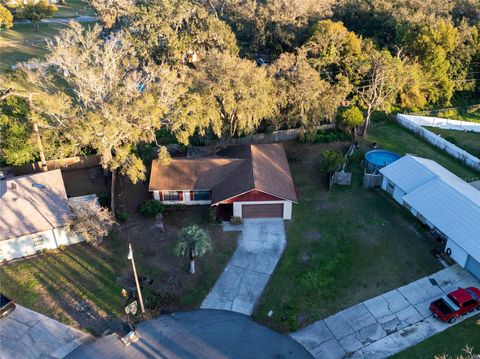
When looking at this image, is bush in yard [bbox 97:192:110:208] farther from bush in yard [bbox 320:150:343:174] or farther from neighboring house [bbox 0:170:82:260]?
bush in yard [bbox 320:150:343:174]

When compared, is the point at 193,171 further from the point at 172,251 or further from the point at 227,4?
the point at 227,4

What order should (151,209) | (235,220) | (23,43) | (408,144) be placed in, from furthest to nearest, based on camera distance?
(23,43), (408,144), (151,209), (235,220)

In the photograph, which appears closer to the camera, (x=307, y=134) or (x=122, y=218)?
(x=122, y=218)

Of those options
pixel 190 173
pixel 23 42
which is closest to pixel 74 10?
pixel 23 42

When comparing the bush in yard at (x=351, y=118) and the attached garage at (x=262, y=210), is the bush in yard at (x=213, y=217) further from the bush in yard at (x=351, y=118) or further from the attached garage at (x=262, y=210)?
the bush in yard at (x=351, y=118)

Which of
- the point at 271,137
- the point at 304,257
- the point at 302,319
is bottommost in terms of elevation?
the point at 302,319

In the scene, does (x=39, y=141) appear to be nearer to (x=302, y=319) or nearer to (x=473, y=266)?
(x=302, y=319)
